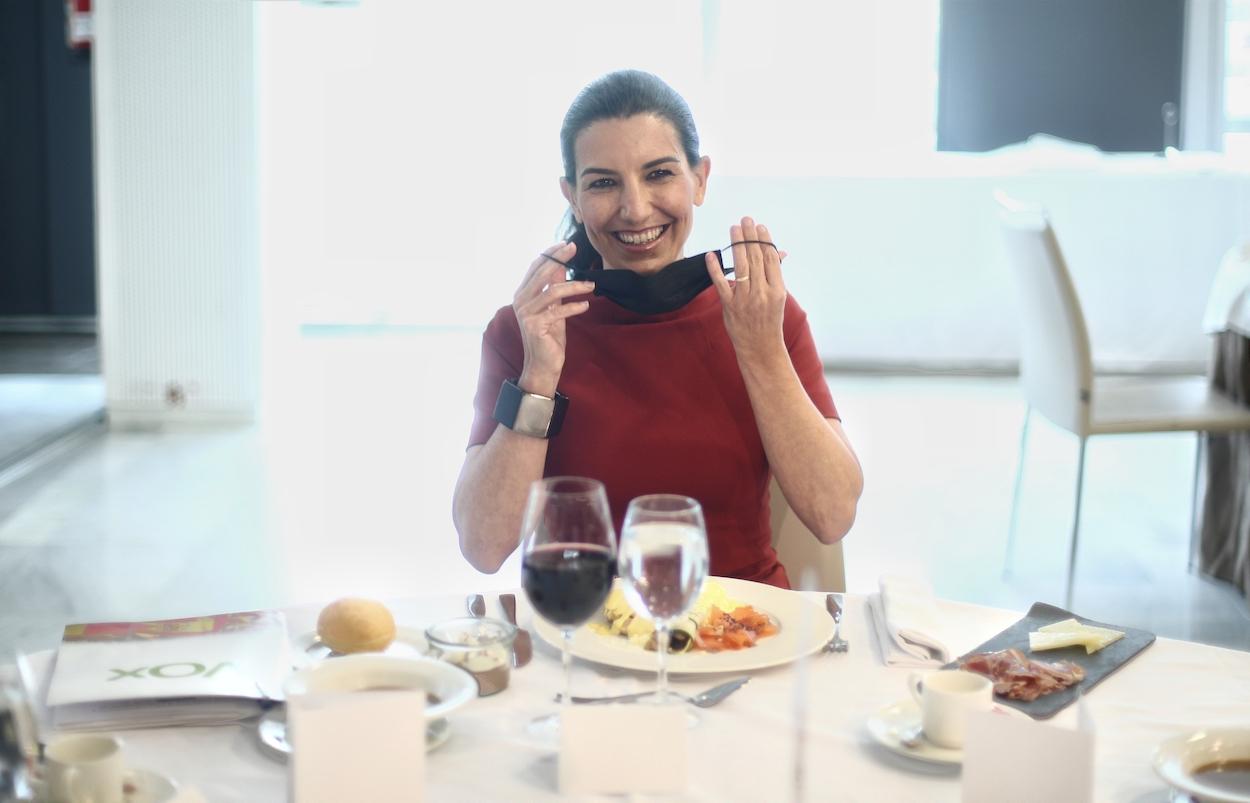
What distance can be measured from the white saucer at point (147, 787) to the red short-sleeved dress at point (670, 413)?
2.88 feet

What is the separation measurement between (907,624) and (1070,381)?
219 centimetres

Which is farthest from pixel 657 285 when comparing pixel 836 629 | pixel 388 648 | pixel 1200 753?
pixel 1200 753

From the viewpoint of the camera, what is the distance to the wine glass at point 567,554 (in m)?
1.03

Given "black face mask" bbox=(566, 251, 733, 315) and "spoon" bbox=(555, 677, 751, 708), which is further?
"black face mask" bbox=(566, 251, 733, 315)

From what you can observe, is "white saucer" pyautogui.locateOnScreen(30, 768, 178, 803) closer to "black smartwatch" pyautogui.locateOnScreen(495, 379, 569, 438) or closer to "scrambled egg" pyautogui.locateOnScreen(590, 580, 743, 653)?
"scrambled egg" pyautogui.locateOnScreen(590, 580, 743, 653)

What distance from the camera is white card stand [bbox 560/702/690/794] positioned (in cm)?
98

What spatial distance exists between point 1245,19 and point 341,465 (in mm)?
5008

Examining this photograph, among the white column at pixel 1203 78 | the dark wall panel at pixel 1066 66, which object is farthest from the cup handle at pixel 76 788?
the white column at pixel 1203 78

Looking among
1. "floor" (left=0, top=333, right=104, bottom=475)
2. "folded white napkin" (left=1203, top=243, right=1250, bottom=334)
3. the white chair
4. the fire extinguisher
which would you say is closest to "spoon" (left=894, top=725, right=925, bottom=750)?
the white chair

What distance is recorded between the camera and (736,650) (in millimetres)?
1258

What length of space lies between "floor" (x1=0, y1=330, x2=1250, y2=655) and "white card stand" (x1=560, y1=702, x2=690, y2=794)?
216 centimetres

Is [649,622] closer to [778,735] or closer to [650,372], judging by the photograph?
[778,735]

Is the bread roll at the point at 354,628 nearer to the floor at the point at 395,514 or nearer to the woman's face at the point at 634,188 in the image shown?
the woman's face at the point at 634,188

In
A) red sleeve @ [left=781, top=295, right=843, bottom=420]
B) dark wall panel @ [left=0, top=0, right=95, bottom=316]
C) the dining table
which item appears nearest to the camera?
the dining table
